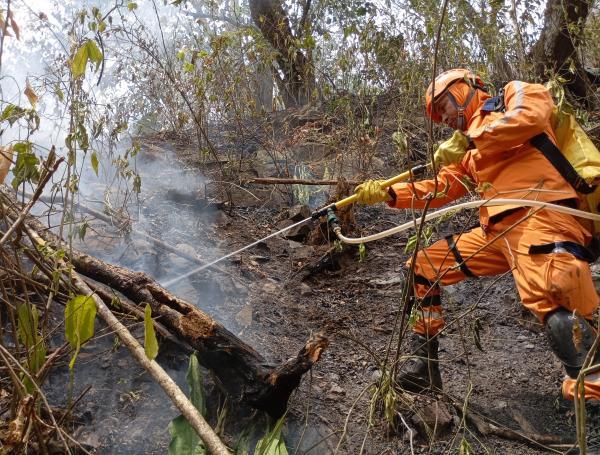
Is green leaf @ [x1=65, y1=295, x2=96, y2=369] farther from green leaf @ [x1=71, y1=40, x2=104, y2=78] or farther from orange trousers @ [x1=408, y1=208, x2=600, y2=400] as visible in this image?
orange trousers @ [x1=408, y1=208, x2=600, y2=400]

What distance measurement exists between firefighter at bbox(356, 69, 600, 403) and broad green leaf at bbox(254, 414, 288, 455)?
31.8 inches

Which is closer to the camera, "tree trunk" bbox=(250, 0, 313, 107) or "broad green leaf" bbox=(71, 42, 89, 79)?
"broad green leaf" bbox=(71, 42, 89, 79)

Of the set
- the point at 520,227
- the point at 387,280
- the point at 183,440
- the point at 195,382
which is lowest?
the point at 387,280

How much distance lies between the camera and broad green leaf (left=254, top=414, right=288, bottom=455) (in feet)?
7.49

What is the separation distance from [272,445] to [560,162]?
208cm

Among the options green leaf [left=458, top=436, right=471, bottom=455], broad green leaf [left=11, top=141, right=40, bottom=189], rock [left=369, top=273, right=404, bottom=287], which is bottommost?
green leaf [left=458, top=436, right=471, bottom=455]

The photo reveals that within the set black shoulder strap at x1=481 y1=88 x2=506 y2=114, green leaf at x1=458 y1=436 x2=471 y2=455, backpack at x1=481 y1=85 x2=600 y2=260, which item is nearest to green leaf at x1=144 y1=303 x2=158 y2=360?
green leaf at x1=458 y1=436 x2=471 y2=455

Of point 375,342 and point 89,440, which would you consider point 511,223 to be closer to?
point 375,342

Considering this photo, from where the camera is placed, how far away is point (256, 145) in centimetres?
677

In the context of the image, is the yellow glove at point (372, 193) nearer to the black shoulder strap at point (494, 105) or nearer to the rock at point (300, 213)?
the black shoulder strap at point (494, 105)

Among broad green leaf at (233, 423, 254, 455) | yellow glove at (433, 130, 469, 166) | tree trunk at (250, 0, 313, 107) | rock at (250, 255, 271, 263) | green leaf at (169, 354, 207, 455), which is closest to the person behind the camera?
green leaf at (169, 354, 207, 455)

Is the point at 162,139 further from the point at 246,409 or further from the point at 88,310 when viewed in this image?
the point at 88,310

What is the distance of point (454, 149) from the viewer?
2.98m

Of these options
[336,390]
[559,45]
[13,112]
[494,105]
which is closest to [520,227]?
[494,105]
